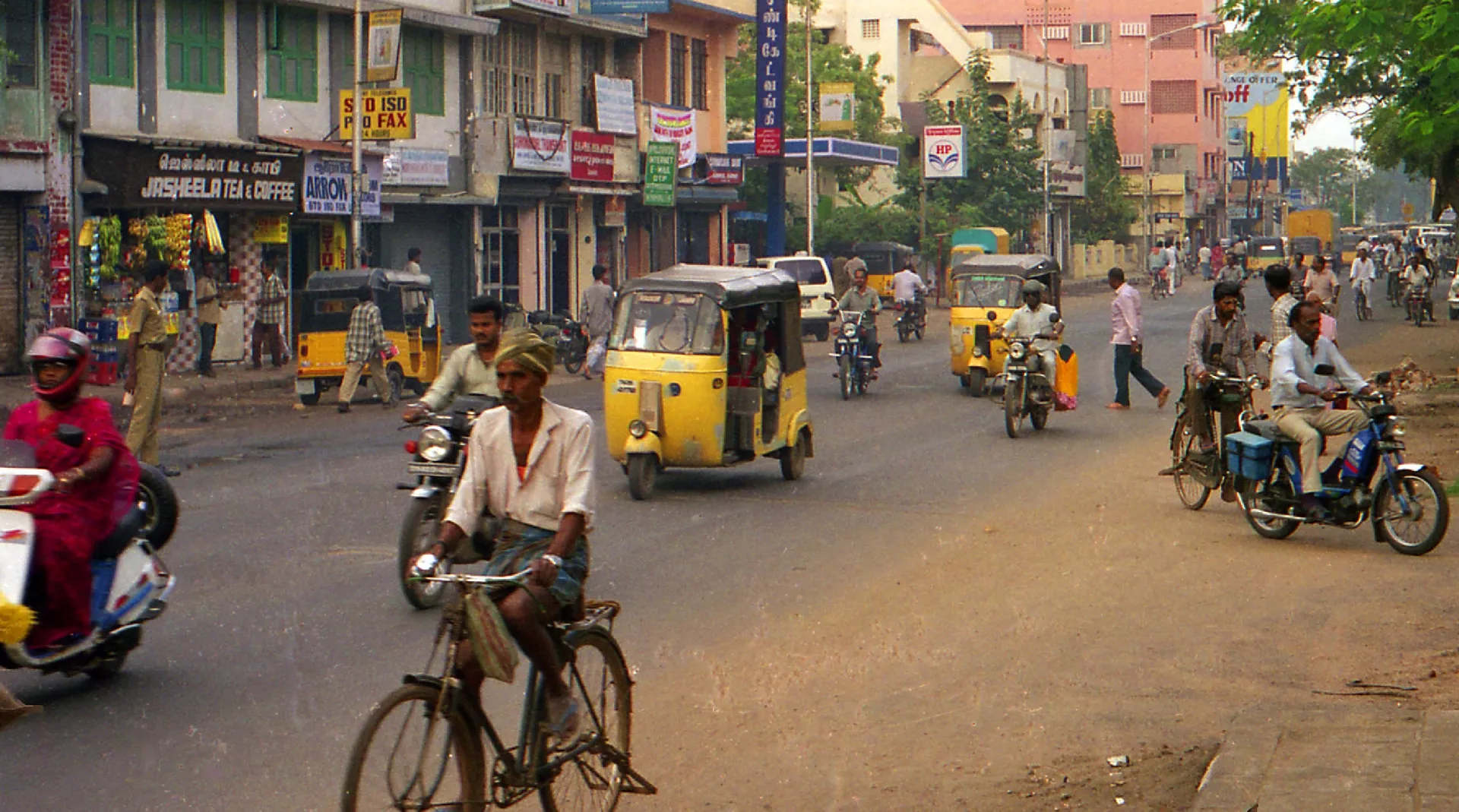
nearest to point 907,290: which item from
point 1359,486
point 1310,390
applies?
point 1310,390

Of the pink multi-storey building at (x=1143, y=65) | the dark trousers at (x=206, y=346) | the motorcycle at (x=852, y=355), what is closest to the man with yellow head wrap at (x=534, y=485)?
the motorcycle at (x=852, y=355)

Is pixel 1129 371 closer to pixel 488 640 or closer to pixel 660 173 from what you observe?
pixel 488 640

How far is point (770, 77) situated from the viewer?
141 ft

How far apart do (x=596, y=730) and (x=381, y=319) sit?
1790 centimetres

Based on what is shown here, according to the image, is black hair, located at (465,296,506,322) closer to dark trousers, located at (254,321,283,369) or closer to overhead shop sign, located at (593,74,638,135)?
dark trousers, located at (254,321,283,369)

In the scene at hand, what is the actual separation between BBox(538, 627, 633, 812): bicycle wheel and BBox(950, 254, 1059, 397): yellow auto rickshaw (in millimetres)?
17786

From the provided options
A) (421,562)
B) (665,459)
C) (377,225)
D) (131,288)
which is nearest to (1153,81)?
(377,225)

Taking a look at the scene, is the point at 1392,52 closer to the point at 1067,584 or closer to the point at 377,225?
the point at 1067,584

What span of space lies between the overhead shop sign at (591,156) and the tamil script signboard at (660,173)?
133 centimetres

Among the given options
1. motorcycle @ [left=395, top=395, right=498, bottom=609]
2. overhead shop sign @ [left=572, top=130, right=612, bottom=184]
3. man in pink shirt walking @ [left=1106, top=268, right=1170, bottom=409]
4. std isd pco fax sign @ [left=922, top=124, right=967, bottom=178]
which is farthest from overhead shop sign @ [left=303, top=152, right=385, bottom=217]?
std isd pco fax sign @ [left=922, top=124, right=967, bottom=178]

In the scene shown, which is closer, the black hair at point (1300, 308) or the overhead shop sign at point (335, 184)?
the black hair at point (1300, 308)

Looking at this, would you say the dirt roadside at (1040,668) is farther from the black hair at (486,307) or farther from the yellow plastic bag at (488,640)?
the black hair at (486,307)

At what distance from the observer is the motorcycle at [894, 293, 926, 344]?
3591 cm

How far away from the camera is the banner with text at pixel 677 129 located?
40.5m
